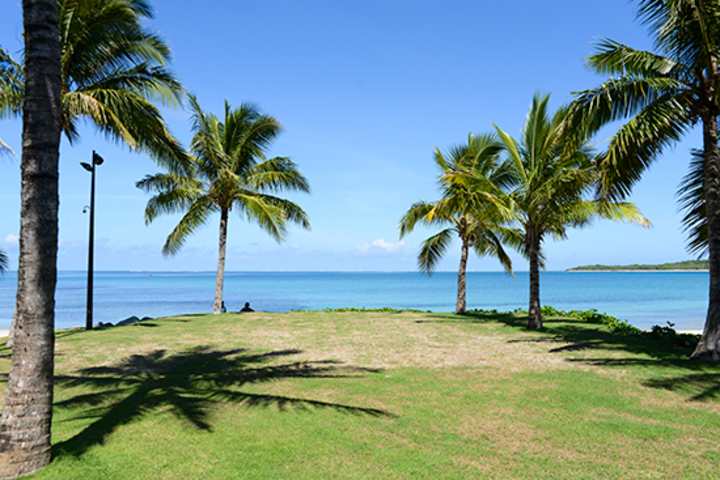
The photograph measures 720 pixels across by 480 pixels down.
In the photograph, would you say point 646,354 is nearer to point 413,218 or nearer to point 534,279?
point 534,279

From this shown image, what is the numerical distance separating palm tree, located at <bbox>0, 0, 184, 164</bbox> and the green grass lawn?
5.08 m

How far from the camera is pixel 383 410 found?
20.9 feet

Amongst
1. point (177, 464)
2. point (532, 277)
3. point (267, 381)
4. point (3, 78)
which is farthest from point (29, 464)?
point (532, 277)

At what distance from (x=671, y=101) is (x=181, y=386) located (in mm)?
10768

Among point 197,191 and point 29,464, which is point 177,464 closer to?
point 29,464

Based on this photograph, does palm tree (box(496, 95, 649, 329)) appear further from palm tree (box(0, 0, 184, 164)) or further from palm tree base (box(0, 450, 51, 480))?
palm tree base (box(0, 450, 51, 480))

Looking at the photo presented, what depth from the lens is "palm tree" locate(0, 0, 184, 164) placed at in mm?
10828

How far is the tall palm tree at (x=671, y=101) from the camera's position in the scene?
933cm

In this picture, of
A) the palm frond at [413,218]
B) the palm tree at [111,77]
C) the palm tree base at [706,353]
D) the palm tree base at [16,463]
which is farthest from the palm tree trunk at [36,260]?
the palm frond at [413,218]

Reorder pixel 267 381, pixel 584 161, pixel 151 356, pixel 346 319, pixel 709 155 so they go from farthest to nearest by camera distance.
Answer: pixel 346 319 < pixel 584 161 < pixel 151 356 < pixel 709 155 < pixel 267 381

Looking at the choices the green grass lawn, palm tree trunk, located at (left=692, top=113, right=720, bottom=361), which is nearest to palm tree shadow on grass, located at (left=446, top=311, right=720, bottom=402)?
the green grass lawn

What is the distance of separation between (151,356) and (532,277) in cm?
1104

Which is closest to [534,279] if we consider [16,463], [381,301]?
[16,463]

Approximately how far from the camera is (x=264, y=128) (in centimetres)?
2142
